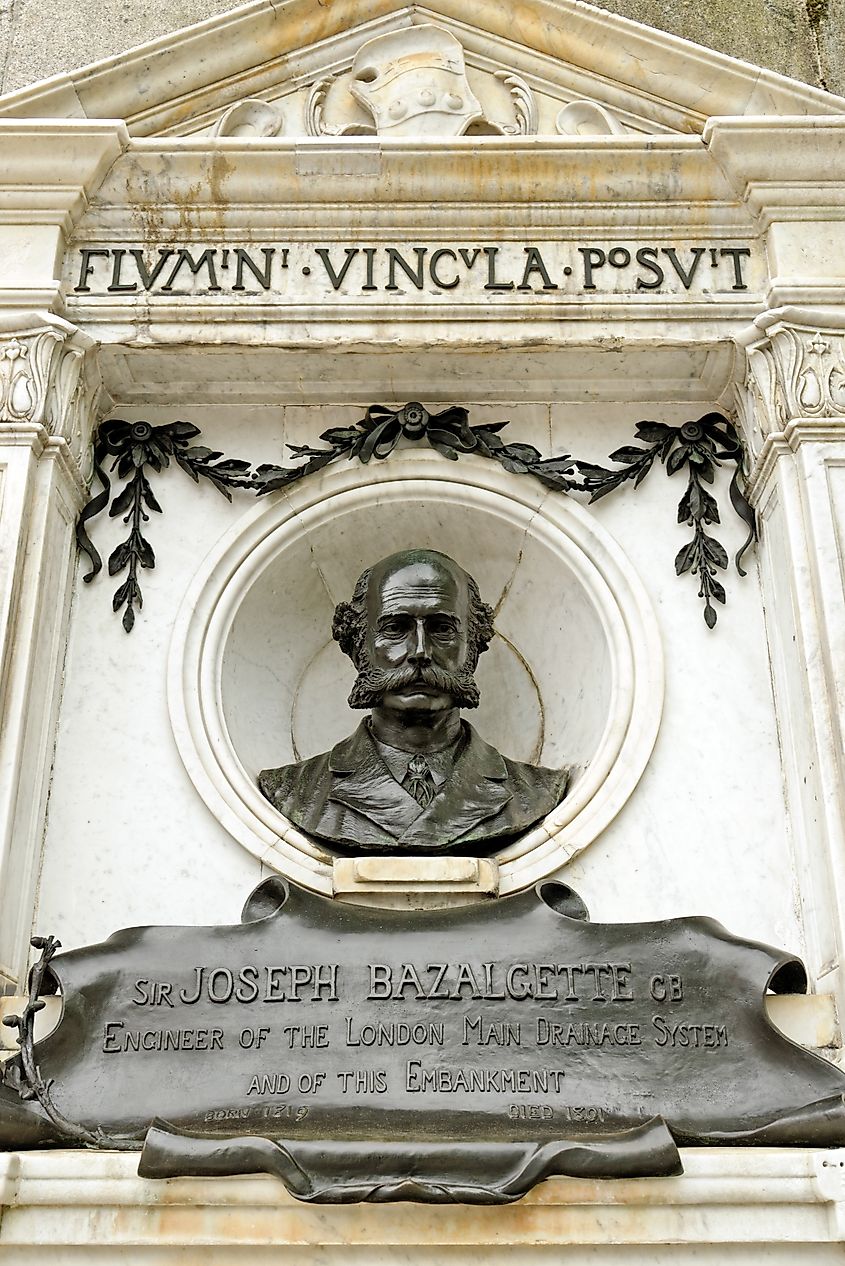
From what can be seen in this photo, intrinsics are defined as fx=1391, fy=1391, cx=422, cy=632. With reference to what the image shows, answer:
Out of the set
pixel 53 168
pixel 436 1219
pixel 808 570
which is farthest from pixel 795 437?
pixel 53 168

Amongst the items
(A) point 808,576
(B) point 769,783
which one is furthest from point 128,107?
(B) point 769,783

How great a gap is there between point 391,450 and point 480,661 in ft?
3.59

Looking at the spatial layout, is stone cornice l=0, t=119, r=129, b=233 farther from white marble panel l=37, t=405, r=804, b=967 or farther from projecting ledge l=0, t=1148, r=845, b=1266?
projecting ledge l=0, t=1148, r=845, b=1266

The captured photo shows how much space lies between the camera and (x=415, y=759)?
529 centimetres

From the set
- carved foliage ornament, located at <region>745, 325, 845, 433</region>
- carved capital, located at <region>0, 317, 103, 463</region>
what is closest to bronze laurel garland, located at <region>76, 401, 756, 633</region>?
carved capital, located at <region>0, 317, 103, 463</region>

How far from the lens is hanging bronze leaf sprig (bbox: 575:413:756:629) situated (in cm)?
556

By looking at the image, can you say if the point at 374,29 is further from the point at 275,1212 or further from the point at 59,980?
the point at 275,1212

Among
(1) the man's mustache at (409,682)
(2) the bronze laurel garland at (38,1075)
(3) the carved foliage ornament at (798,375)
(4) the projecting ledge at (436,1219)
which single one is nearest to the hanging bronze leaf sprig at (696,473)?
(3) the carved foliage ornament at (798,375)

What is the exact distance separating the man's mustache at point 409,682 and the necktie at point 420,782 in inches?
10.7

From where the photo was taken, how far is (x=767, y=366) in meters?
5.45

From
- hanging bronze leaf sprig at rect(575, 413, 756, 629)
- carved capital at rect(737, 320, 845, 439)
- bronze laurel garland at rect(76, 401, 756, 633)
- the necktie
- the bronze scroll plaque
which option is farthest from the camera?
bronze laurel garland at rect(76, 401, 756, 633)

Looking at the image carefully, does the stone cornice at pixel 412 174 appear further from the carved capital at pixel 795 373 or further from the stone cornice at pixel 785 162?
the carved capital at pixel 795 373

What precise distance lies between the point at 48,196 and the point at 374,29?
1735mm

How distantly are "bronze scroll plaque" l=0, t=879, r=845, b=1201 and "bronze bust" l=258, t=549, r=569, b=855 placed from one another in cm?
46
